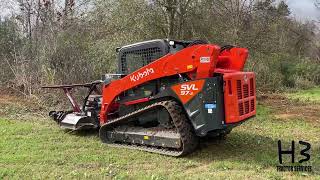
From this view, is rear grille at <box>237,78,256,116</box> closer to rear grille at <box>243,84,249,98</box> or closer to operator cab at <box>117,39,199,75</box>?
rear grille at <box>243,84,249,98</box>

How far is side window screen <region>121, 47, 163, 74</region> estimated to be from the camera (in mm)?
7195

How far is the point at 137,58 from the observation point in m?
7.50

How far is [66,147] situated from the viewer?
7.39 meters

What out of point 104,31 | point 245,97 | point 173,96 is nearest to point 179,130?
point 173,96

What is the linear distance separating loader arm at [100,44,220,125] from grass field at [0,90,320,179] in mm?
1051

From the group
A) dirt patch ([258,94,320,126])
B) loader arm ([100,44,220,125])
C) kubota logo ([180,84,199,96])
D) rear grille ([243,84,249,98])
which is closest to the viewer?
loader arm ([100,44,220,125])

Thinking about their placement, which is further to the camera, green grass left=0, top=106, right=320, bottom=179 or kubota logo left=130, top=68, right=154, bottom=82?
kubota logo left=130, top=68, right=154, bottom=82

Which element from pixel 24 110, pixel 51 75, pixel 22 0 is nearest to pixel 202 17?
pixel 51 75

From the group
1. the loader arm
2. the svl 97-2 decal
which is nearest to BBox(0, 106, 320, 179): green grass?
the svl 97-2 decal

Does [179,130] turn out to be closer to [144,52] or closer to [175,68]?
[175,68]

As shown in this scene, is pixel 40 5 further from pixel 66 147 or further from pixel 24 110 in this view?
pixel 66 147

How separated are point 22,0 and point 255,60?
1074cm

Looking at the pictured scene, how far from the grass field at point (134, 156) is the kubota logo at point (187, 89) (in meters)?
0.99

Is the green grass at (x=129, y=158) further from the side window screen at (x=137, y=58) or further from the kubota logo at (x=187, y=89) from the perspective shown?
the side window screen at (x=137, y=58)
